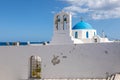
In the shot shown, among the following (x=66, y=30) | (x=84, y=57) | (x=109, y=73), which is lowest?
(x=109, y=73)

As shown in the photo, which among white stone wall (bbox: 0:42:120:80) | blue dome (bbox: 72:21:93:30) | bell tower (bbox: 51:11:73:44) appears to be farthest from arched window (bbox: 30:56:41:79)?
blue dome (bbox: 72:21:93:30)

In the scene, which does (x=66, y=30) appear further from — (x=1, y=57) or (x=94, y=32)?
(x=94, y=32)

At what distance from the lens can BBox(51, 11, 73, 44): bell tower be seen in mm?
15069

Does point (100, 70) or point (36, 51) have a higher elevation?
point (36, 51)

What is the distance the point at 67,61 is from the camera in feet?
38.8

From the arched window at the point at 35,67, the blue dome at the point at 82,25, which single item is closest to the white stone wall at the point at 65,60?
the arched window at the point at 35,67

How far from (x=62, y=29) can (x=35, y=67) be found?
12.0ft

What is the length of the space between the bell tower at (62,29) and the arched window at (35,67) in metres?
2.94

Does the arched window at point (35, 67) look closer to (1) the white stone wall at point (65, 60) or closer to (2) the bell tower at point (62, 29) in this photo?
(1) the white stone wall at point (65, 60)

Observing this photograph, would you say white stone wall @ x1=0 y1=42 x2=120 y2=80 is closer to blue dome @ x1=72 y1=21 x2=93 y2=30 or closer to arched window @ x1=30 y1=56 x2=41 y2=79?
arched window @ x1=30 y1=56 x2=41 y2=79

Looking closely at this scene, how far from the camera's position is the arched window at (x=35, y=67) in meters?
12.6

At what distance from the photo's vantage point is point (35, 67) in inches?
515

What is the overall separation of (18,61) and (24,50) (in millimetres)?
631

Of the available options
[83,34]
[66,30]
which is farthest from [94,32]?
[66,30]
